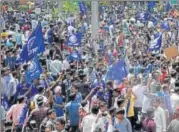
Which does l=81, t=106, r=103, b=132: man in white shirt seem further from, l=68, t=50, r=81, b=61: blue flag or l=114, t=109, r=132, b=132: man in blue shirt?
l=68, t=50, r=81, b=61: blue flag

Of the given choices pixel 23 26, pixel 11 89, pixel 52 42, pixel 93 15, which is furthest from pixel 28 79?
pixel 23 26

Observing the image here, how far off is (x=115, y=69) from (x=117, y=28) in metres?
15.5

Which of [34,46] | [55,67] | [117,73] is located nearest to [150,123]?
[34,46]

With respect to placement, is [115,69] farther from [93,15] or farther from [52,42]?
[93,15]

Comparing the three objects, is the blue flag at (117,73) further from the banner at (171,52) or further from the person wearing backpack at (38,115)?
the person wearing backpack at (38,115)

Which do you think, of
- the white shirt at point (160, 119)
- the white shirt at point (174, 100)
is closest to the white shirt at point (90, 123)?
the white shirt at point (160, 119)

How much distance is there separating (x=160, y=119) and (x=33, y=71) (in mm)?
3773

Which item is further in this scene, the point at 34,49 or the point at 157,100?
the point at 34,49

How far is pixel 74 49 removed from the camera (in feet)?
66.9

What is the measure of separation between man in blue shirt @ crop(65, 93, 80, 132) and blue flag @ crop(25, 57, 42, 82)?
211cm

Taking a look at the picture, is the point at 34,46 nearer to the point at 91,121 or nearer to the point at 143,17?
the point at 91,121

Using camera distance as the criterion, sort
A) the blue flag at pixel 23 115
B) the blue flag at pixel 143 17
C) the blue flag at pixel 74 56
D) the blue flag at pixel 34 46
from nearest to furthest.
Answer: the blue flag at pixel 23 115
the blue flag at pixel 34 46
the blue flag at pixel 74 56
the blue flag at pixel 143 17

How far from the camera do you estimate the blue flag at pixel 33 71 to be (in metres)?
14.1

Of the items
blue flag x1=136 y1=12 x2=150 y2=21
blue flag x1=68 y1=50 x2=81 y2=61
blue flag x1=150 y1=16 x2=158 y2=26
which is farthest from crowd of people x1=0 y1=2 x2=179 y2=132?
blue flag x1=136 y1=12 x2=150 y2=21
